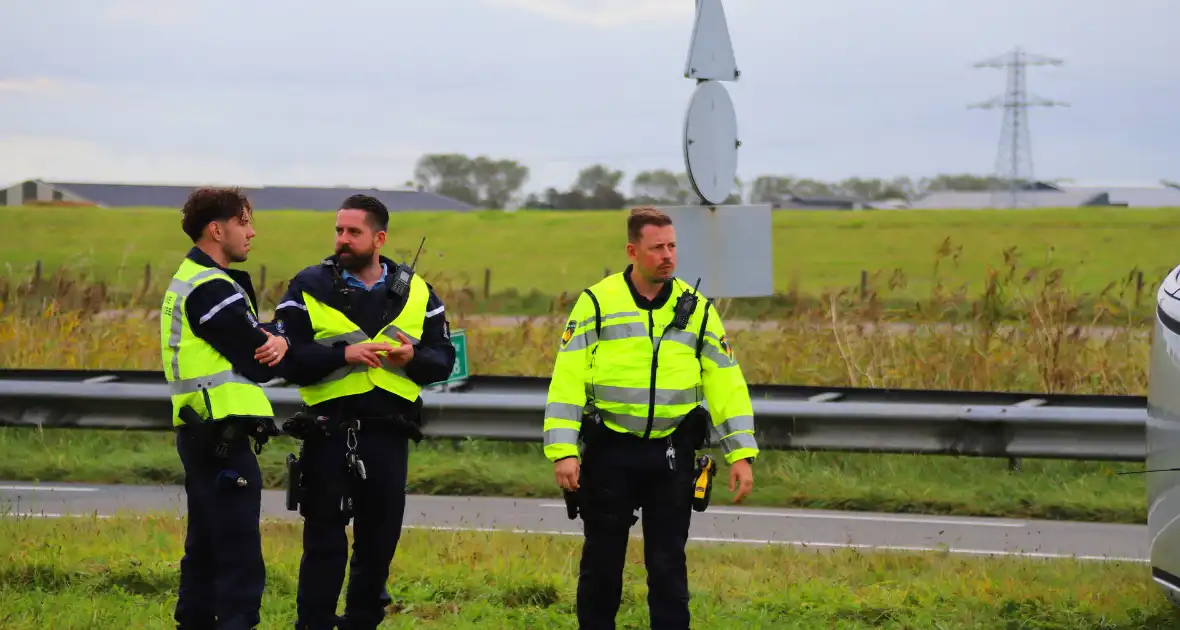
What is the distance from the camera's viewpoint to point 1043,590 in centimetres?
679

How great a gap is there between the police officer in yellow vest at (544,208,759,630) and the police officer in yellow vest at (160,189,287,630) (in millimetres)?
1053

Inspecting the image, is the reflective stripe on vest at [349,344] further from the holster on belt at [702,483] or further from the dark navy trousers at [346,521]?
the holster on belt at [702,483]

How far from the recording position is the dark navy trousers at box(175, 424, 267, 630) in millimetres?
5484

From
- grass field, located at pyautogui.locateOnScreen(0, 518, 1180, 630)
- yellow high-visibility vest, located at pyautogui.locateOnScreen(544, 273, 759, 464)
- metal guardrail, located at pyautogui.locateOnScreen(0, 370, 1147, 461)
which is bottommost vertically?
grass field, located at pyautogui.locateOnScreen(0, 518, 1180, 630)

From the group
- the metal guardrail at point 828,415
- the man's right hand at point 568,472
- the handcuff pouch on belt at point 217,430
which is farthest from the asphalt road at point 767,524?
the handcuff pouch on belt at point 217,430

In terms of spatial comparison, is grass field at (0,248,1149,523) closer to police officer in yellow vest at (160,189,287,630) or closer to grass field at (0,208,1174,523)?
grass field at (0,208,1174,523)

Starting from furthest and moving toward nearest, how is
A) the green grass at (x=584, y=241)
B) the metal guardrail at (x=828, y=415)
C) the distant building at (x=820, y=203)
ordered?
the distant building at (x=820, y=203) → the green grass at (x=584, y=241) → the metal guardrail at (x=828, y=415)

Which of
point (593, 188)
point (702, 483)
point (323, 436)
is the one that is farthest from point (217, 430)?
point (593, 188)

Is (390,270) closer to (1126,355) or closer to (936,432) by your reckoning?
(936,432)

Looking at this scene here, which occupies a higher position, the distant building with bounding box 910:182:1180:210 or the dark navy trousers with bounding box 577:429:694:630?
the distant building with bounding box 910:182:1180:210

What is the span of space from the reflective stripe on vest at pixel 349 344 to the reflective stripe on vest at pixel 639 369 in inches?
25.0

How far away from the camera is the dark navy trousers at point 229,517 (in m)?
5.48

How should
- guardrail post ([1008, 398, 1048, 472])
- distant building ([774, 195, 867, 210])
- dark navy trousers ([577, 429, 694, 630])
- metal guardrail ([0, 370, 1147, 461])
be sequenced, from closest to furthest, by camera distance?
1. dark navy trousers ([577, 429, 694, 630])
2. metal guardrail ([0, 370, 1147, 461])
3. guardrail post ([1008, 398, 1048, 472])
4. distant building ([774, 195, 867, 210])

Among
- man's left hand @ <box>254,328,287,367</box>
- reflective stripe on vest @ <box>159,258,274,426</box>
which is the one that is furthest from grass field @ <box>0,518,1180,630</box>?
man's left hand @ <box>254,328,287,367</box>
